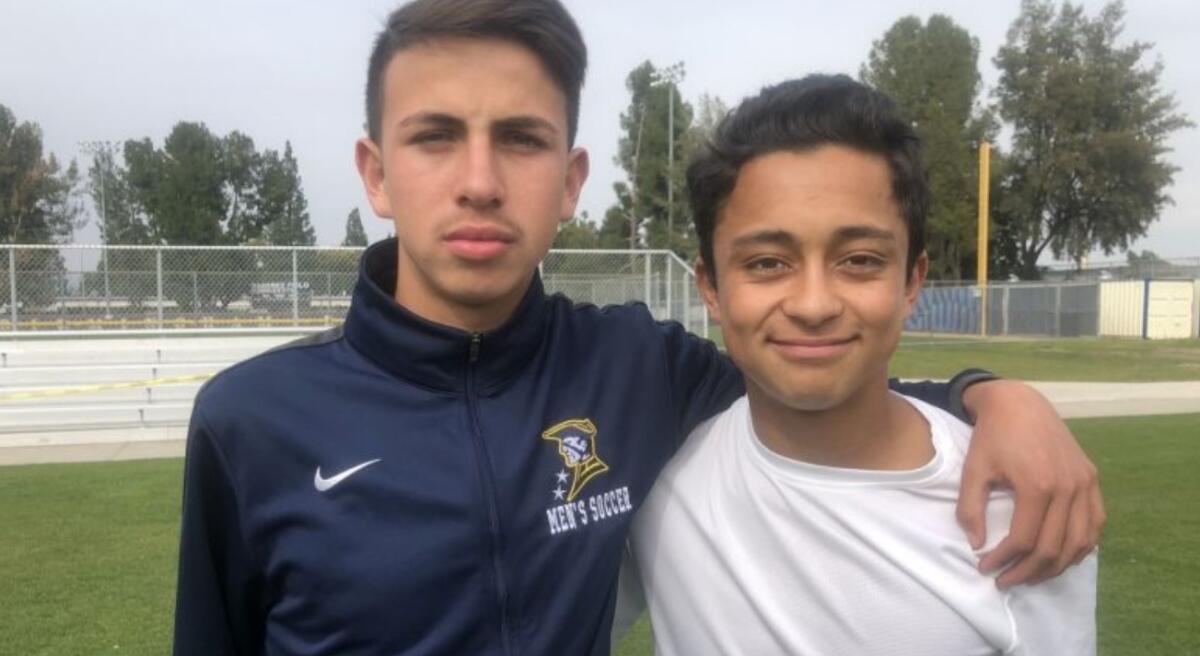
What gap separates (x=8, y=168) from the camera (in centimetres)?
5453

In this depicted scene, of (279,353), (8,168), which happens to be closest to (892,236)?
(279,353)

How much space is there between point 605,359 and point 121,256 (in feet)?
44.5

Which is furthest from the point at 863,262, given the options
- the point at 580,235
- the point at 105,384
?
the point at 580,235

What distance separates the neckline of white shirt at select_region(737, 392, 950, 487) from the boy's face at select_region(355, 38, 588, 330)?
1.83 feet

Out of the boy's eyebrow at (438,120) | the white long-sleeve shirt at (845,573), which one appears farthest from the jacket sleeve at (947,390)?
the boy's eyebrow at (438,120)

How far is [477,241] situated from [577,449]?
45cm

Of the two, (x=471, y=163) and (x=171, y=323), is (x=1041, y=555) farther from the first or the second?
(x=171, y=323)

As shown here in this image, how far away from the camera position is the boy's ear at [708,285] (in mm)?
2049

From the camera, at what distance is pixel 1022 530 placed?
1.76 metres

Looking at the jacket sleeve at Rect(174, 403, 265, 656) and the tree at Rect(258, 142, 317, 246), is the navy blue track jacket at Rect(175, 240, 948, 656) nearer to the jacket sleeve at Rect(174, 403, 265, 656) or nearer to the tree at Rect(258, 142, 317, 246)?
the jacket sleeve at Rect(174, 403, 265, 656)

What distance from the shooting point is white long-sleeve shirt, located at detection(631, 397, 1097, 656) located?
178cm

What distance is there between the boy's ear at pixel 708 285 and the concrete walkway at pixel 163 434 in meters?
10.2

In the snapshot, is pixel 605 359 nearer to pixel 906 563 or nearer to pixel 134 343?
pixel 906 563

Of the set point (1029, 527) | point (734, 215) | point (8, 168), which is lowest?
point (1029, 527)
